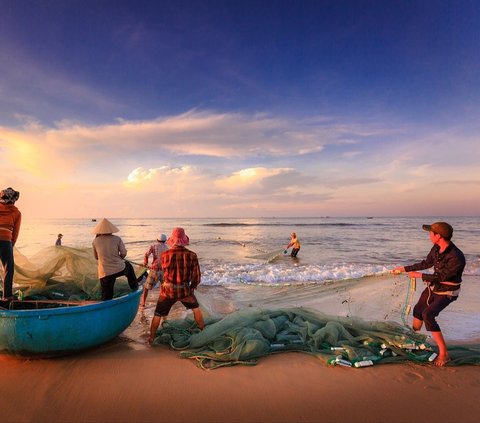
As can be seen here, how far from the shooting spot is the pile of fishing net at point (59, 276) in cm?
593

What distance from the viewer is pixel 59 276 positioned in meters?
6.38

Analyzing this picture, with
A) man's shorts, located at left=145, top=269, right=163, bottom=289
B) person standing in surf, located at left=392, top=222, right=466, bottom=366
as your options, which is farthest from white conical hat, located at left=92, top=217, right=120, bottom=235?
person standing in surf, located at left=392, top=222, right=466, bottom=366

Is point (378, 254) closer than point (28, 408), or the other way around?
point (28, 408)

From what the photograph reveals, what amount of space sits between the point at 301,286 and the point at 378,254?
1377 centimetres

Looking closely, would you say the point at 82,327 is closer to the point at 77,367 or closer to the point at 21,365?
the point at 77,367

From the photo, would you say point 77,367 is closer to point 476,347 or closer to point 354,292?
point 476,347

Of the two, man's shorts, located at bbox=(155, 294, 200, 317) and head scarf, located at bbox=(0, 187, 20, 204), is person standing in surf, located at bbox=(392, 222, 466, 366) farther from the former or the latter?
head scarf, located at bbox=(0, 187, 20, 204)

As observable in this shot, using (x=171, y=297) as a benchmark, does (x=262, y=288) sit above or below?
below

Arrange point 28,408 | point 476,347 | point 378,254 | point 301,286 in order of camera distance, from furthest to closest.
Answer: point 378,254 < point 301,286 < point 476,347 < point 28,408

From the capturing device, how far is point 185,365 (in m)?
4.34

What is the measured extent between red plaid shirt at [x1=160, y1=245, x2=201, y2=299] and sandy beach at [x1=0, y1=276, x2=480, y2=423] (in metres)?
0.85

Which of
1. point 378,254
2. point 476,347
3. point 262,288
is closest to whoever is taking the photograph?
point 476,347

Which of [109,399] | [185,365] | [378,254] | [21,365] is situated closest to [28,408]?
[109,399]

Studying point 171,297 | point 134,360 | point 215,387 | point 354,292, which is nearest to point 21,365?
point 134,360
